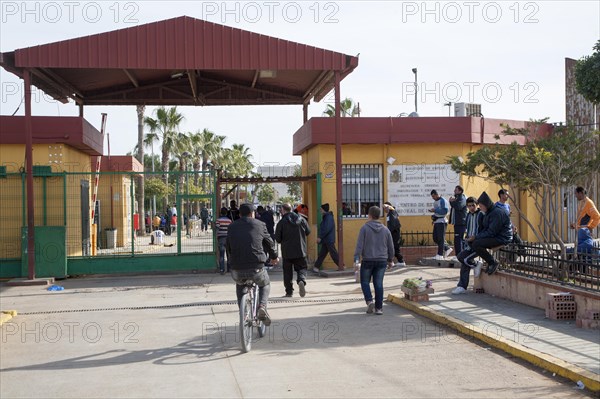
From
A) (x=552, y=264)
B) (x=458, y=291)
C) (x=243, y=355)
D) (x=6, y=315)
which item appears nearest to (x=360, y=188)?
(x=458, y=291)

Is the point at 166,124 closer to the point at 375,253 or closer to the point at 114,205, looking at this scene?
the point at 114,205

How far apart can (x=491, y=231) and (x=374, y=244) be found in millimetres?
2205

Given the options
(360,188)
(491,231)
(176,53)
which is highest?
(176,53)

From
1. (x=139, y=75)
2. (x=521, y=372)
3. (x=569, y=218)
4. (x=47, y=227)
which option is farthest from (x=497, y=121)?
(x=521, y=372)

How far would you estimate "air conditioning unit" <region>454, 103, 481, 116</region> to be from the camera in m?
24.4

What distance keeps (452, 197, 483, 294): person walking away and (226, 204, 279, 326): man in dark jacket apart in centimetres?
445

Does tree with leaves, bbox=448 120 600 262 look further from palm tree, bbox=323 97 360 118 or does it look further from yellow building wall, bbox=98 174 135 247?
palm tree, bbox=323 97 360 118

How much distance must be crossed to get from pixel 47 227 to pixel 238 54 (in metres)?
6.31

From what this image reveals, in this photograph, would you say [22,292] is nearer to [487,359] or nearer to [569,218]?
[487,359]

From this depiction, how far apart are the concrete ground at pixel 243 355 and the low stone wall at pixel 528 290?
1.26 m

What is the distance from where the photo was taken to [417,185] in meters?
19.8

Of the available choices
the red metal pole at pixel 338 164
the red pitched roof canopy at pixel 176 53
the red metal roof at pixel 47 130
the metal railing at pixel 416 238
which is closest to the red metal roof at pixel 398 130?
the red metal pole at pixel 338 164

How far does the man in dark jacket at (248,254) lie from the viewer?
9078 millimetres

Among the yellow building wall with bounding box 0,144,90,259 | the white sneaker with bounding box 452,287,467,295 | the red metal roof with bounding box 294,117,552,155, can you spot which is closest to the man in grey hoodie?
the white sneaker with bounding box 452,287,467,295
